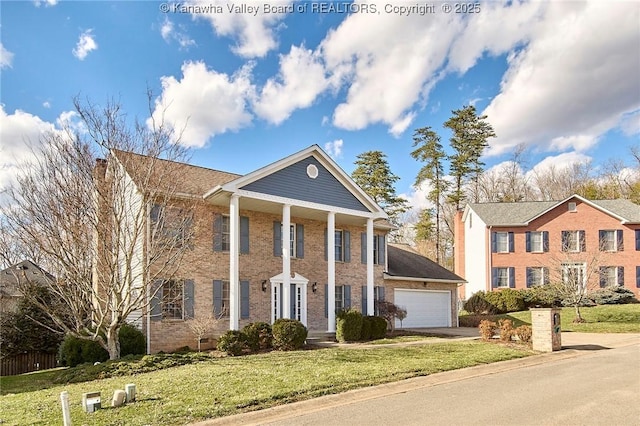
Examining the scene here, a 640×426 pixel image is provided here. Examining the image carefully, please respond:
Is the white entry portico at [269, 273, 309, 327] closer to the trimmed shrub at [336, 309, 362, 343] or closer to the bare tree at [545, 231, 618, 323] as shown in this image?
the trimmed shrub at [336, 309, 362, 343]

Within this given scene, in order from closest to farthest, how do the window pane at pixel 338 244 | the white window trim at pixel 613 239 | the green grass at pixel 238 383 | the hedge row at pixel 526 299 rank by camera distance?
the green grass at pixel 238 383, the window pane at pixel 338 244, the hedge row at pixel 526 299, the white window trim at pixel 613 239

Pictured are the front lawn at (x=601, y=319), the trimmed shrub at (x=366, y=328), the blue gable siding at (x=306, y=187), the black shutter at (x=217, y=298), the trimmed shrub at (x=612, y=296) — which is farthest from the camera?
the trimmed shrub at (x=612, y=296)

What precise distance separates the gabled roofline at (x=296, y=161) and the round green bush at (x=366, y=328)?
5154 mm

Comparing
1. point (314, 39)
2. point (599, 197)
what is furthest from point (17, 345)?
point (599, 197)

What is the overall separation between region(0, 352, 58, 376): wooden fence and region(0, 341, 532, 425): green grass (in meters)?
7.29

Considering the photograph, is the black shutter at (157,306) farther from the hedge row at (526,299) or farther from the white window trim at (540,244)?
the white window trim at (540,244)

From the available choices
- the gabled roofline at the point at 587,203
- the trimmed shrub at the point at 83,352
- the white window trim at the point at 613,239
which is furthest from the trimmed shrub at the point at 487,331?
the white window trim at the point at 613,239

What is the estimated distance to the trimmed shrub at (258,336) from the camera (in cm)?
1616

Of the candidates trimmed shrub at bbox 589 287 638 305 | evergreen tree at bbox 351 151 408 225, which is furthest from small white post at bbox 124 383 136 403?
evergreen tree at bbox 351 151 408 225

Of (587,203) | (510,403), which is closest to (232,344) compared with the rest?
(510,403)

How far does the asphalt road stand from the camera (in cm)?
791

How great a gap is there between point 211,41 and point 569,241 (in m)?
28.8

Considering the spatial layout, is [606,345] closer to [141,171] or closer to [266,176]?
[266,176]

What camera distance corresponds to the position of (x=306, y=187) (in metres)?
20.2
